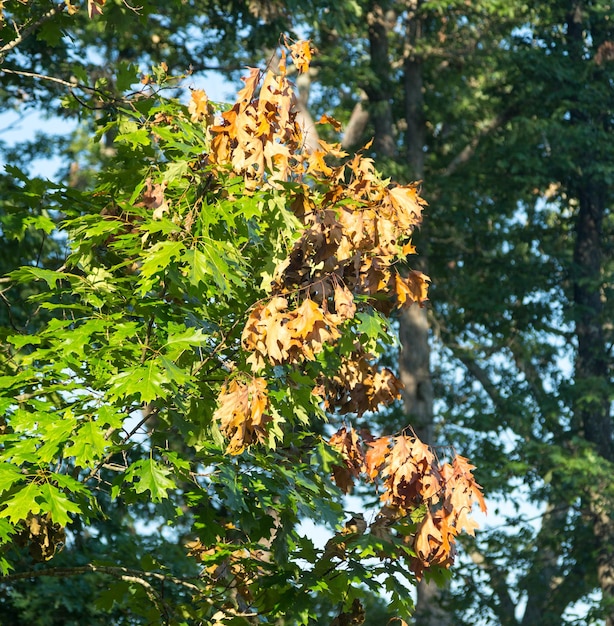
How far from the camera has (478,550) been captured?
2073cm

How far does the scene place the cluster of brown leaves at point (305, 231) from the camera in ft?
19.5

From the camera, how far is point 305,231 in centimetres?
631

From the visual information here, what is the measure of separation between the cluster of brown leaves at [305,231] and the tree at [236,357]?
1cm

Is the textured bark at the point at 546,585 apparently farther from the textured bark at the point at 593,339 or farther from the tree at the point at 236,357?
the tree at the point at 236,357

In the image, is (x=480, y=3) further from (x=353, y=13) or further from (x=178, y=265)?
(x=178, y=265)

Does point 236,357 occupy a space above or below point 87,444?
above

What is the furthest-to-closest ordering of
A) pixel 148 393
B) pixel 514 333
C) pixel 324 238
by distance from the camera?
pixel 514 333, pixel 324 238, pixel 148 393

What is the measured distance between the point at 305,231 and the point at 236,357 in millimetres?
1269

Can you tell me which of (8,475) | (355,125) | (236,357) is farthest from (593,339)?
(8,475)

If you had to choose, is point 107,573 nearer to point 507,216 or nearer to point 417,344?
point 417,344

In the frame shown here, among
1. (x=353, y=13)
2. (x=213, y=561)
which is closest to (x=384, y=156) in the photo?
(x=353, y=13)

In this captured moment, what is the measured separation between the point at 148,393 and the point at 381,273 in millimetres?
1645

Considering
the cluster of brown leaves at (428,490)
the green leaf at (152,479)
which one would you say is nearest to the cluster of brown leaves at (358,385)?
the cluster of brown leaves at (428,490)

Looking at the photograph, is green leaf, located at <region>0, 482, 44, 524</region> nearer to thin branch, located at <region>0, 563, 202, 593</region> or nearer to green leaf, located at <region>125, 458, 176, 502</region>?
green leaf, located at <region>125, 458, 176, 502</region>
